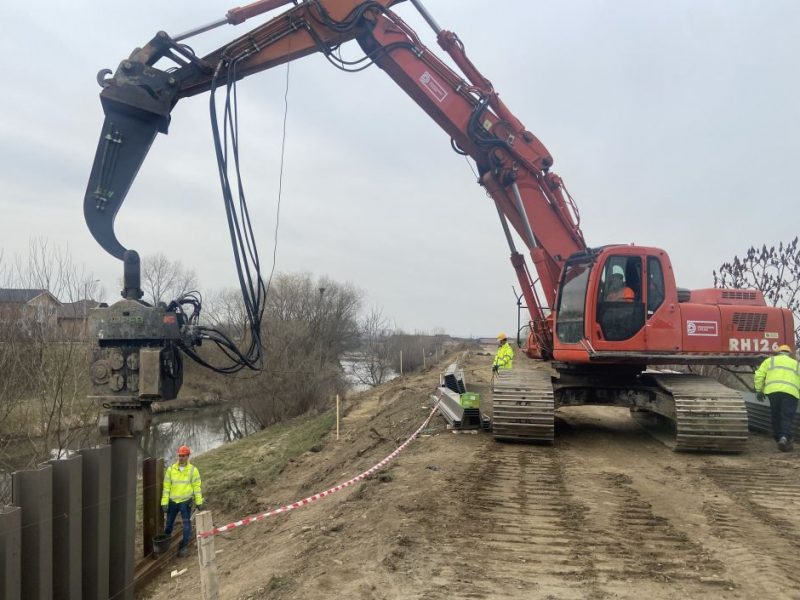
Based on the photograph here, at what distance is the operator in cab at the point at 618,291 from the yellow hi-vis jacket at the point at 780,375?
2.29 meters

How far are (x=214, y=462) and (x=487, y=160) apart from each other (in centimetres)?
1396

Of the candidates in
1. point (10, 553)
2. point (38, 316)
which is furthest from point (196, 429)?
point (10, 553)

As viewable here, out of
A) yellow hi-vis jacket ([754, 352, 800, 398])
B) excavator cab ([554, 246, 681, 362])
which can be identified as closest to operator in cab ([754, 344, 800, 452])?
yellow hi-vis jacket ([754, 352, 800, 398])

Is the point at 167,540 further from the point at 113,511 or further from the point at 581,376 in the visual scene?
the point at 581,376

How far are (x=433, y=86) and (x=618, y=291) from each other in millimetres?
3980

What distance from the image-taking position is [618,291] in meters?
8.09

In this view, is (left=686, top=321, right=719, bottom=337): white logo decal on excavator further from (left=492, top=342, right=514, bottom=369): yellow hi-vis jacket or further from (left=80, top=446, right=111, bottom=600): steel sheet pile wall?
(left=80, top=446, right=111, bottom=600): steel sheet pile wall

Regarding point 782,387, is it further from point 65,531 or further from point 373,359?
point 373,359

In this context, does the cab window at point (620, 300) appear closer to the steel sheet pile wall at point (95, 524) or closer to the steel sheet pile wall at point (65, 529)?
the steel sheet pile wall at point (95, 524)

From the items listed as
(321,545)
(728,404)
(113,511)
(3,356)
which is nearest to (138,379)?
(113,511)

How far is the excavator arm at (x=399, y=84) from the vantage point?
600 cm

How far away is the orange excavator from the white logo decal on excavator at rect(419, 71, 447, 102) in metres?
0.03

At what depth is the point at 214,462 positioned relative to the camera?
18188 millimetres

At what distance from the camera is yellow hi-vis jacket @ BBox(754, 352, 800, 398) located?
8.11 m
